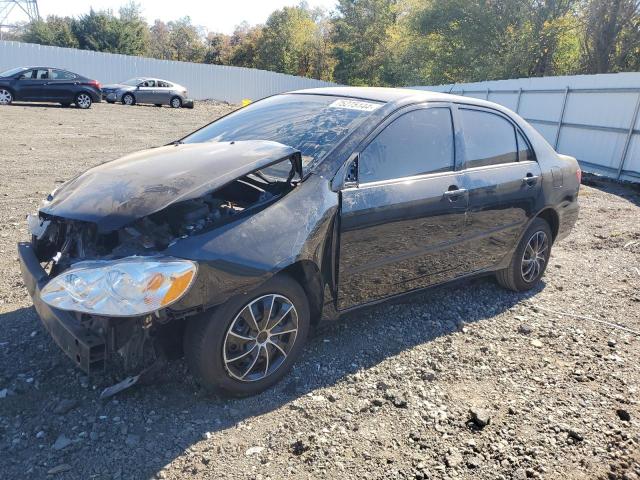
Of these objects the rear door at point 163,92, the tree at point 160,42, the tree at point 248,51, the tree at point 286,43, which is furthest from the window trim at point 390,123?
the tree at point 160,42

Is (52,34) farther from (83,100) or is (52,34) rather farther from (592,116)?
(592,116)

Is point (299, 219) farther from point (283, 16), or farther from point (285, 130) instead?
point (283, 16)

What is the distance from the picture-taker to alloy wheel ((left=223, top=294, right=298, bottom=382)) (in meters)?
2.66

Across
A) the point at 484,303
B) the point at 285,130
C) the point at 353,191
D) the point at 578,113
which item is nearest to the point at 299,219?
the point at 353,191

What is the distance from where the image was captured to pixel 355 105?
352 centimetres

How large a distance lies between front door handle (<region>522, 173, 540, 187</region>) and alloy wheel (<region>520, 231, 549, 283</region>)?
472 millimetres

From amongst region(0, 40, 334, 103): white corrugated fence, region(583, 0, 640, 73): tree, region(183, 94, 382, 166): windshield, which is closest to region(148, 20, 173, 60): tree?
region(0, 40, 334, 103): white corrugated fence

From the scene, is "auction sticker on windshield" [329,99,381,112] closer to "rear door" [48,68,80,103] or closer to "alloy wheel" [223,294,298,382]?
"alloy wheel" [223,294,298,382]

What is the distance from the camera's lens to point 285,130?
11.5 ft

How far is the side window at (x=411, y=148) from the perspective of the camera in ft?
10.6

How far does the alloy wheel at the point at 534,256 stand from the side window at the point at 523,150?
2.20ft

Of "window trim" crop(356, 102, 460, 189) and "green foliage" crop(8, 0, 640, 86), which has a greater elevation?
"green foliage" crop(8, 0, 640, 86)

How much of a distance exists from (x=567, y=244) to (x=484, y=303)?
8.56ft

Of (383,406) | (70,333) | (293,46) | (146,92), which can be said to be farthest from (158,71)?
(383,406)
